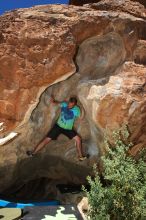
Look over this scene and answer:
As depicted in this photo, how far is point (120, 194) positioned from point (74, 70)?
300 centimetres

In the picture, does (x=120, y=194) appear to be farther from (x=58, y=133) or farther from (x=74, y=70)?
(x=74, y=70)

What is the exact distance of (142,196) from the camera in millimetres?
7715

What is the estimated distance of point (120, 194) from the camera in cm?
774

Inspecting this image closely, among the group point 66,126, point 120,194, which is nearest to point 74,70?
point 66,126

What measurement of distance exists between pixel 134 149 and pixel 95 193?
1633 mm

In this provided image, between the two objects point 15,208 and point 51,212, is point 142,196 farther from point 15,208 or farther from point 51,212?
point 15,208

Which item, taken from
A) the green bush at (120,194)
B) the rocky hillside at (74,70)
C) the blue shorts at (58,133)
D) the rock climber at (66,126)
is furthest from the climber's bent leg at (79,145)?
the green bush at (120,194)

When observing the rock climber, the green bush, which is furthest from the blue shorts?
the green bush

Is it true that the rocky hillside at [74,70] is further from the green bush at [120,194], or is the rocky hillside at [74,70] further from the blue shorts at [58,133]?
the green bush at [120,194]

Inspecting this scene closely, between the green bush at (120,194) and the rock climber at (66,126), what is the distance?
1.66m

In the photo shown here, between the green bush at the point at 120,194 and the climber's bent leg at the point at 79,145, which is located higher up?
the climber's bent leg at the point at 79,145

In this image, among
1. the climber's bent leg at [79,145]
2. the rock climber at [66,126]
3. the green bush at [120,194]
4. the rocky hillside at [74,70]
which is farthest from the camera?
the climber's bent leg at [79,145]

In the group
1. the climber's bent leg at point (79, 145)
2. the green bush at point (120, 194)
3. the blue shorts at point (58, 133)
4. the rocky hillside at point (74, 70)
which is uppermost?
the rocky hillside at point (74, 70)

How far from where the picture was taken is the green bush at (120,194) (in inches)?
303
